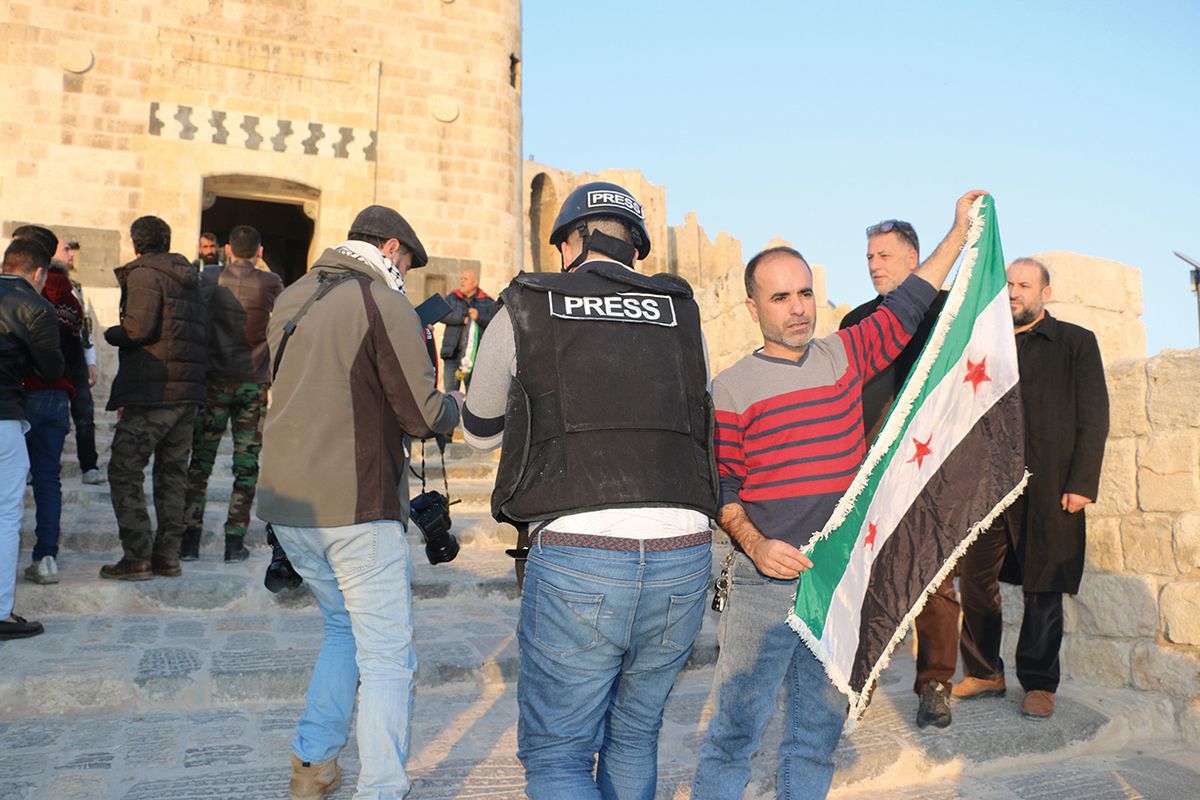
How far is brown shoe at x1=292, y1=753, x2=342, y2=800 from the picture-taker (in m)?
3.07

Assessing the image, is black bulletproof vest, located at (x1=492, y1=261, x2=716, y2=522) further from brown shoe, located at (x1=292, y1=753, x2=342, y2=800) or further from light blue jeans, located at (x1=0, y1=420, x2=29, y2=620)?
light blue jeans, located at (x1=0, y1=420, x2=29, y2=620)

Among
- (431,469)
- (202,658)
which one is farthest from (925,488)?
(431,469)

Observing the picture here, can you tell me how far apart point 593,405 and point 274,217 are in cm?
1596

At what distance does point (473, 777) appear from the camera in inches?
134

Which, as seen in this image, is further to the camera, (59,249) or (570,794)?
(59,249)

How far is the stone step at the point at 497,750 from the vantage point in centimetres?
329

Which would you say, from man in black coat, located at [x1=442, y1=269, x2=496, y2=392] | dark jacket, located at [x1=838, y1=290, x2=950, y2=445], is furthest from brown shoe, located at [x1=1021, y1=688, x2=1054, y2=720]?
man in black coat, located at [x1=442, y1=269, x2=496, y2=392]

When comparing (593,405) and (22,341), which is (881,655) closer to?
(593,405)

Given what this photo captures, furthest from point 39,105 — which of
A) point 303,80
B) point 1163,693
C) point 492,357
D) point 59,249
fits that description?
point 1163,693

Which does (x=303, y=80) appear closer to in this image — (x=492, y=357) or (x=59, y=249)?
(x=59, y=249)

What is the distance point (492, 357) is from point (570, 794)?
107 cm

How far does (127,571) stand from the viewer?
5395mm

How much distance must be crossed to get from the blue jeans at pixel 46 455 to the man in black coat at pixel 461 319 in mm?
5172

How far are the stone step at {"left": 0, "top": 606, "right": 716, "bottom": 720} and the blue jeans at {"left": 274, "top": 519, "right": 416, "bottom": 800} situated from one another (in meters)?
A: 1.29
